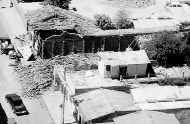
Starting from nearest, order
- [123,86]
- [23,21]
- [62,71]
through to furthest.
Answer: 1. [123,86]
2. [62,71]
3. [23,21]

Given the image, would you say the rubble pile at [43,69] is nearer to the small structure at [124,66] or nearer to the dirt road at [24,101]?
the dirt road at [24,101]

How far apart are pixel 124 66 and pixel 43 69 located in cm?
859

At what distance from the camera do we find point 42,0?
234ft

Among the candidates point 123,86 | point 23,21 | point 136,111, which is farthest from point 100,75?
point 23,21

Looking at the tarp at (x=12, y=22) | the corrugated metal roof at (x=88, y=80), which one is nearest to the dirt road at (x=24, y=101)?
the corrugated metal roof at (x=88, y=80)

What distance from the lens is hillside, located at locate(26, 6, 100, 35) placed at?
2088 inches

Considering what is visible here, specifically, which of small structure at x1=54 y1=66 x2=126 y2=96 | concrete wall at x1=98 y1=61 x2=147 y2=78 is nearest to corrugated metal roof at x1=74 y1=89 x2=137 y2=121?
small structure at x1=54 y1=66 x2=126 y2=96

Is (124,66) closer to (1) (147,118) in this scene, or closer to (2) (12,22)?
(1) (147,118)

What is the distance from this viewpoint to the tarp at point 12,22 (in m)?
59.2

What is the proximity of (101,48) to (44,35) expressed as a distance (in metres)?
6.38

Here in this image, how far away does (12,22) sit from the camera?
62.5 meters

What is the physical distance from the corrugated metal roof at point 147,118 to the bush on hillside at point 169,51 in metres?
11.9

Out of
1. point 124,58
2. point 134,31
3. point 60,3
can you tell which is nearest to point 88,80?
point 124,58

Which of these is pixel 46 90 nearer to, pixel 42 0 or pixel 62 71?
pixel 62 71
